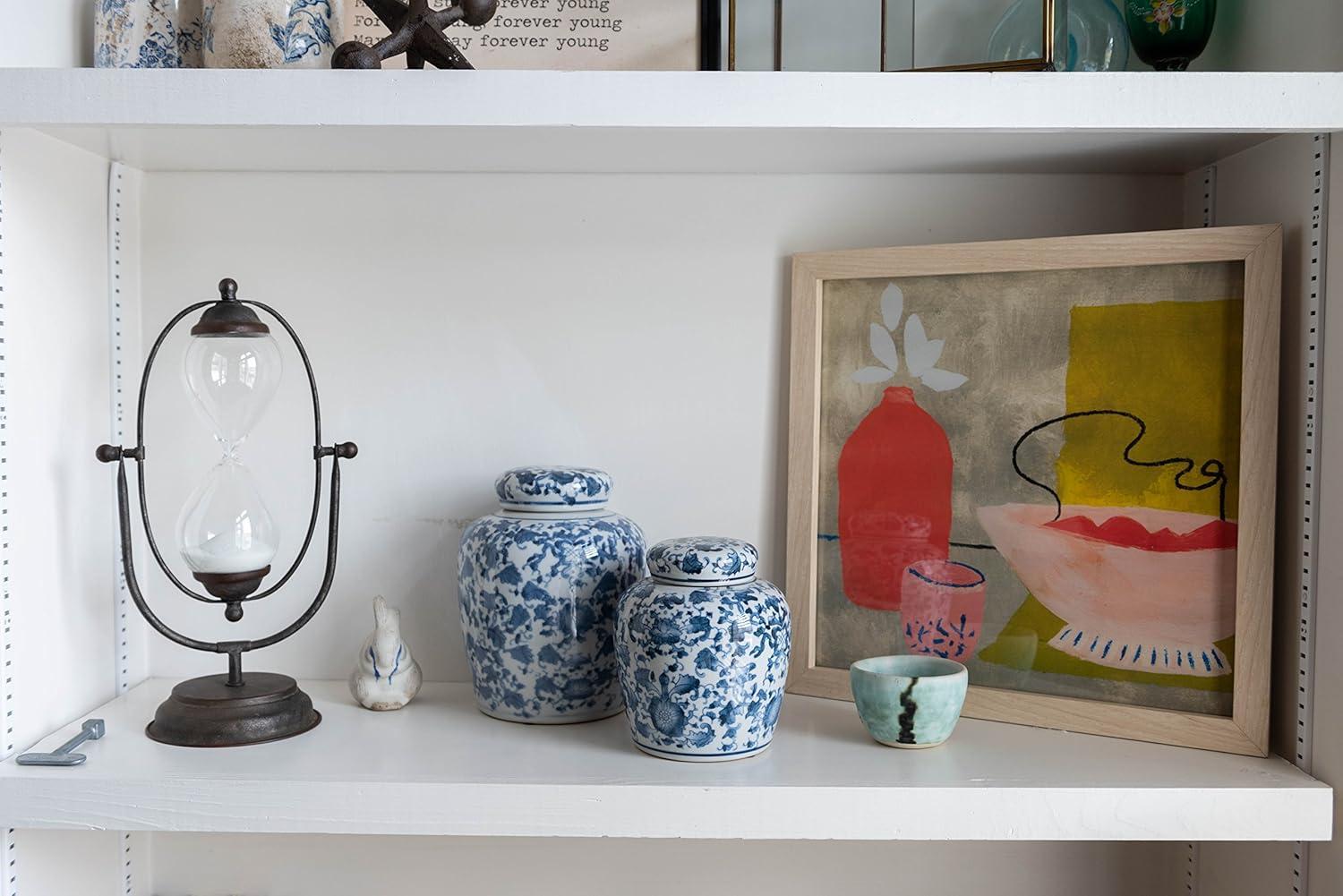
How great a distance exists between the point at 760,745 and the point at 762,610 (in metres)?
0.10

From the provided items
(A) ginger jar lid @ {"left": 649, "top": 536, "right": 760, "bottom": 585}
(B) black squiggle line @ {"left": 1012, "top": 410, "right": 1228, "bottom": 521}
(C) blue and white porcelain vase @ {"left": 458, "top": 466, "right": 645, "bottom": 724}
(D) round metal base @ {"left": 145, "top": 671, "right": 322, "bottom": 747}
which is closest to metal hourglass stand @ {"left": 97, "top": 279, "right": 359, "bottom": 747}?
(D) round metal base @ {"left": 145, "top": 671, "right": 322, "bottom": 747}

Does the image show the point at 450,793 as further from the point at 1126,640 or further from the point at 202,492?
the point at 1126,640

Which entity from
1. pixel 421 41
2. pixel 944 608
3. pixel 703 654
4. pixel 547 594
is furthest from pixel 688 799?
pixel 421 41

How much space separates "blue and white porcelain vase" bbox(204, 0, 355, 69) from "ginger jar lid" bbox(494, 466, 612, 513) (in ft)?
1.14

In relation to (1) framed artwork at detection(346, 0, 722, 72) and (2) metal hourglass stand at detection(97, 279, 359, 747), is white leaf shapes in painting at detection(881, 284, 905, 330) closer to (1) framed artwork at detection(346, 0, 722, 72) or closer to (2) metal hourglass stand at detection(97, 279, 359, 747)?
(1) framed artwork at detection(346, 0, 722, 72)

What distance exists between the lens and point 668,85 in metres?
0.72

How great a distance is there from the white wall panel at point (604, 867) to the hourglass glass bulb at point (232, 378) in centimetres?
41

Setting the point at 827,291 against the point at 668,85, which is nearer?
the point at 668,85

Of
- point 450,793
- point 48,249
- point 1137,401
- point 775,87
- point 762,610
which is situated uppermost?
point 775,87

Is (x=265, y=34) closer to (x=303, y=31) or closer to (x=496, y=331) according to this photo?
(x=303, y=31)

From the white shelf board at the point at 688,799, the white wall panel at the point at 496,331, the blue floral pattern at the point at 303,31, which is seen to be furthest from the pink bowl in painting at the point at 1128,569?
the blue floral pattern at the point at 303,31

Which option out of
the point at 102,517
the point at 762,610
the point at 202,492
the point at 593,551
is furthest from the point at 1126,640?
the point at 102,517

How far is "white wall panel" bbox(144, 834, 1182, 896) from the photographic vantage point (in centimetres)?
99

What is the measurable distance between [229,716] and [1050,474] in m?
0.67
